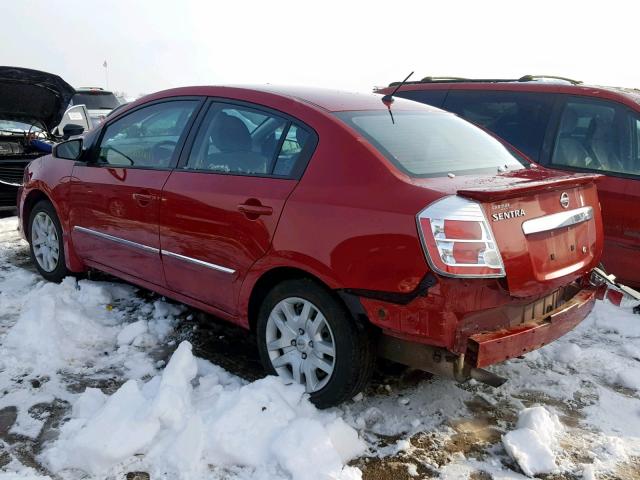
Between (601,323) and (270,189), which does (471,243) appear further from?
(601,323)

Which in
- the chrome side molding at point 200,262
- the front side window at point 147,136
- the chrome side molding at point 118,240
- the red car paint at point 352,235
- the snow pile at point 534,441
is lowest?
the snow pile at point 534,441

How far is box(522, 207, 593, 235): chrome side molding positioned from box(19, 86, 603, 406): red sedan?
1 cm

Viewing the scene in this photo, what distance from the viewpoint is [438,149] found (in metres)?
3.32

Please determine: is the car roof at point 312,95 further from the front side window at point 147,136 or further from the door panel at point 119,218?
the door panel at point 119,218

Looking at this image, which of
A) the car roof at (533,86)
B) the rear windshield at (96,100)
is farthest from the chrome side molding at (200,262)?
the rear windshield at (96,100)

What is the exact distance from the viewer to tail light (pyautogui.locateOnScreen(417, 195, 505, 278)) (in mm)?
2572

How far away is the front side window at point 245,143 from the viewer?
3.26 metres

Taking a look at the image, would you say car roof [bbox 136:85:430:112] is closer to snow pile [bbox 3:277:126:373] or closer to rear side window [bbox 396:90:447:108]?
snow pile [bbox 3:277:126:373]

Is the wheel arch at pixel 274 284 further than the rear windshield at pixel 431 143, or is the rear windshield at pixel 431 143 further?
the rear windshield at pixel 431 143

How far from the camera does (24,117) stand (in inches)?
310

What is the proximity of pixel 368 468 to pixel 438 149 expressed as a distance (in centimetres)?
169

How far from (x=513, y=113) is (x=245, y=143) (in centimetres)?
278

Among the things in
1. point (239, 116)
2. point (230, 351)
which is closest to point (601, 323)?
point (230, 351)

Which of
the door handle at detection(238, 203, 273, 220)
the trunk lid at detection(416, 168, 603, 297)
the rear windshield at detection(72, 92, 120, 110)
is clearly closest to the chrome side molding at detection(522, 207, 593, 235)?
the trunk lid at detection(416, 168, 603, 297)
